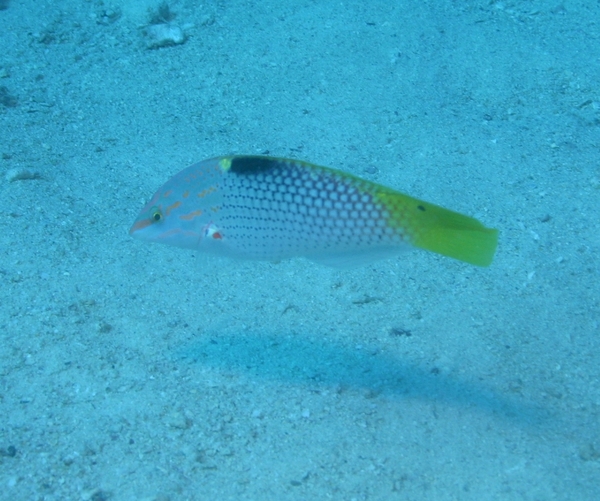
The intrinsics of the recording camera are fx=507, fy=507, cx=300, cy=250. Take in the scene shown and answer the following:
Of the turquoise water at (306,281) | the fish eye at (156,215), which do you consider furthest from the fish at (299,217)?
the turquoise water at (306,281)

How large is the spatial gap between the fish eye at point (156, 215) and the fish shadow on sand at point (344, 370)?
4.01 feet

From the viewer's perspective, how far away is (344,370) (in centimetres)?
338

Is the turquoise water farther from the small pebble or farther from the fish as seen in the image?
the fish

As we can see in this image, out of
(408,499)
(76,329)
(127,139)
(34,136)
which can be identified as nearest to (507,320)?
(408,499)

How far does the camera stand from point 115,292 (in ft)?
12.5

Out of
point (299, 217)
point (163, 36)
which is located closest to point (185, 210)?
point (299, 217)

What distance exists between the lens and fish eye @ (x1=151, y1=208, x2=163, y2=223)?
2521mm

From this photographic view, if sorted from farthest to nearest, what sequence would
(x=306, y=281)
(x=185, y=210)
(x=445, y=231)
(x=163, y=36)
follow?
(x=163, y=36), (x=306, y=281), (x=185, y=210), (x=445, y=231)

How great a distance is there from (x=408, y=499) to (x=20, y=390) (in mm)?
2321

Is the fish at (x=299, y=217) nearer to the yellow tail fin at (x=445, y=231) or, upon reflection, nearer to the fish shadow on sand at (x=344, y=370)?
the yellow tail fin at (x=445, y=231)

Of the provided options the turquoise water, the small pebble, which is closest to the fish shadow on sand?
the turquoise water

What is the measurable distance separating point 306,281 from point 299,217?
1752 mm

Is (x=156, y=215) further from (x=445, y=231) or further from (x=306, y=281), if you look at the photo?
(x=306, y=281)

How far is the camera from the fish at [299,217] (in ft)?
7.22
